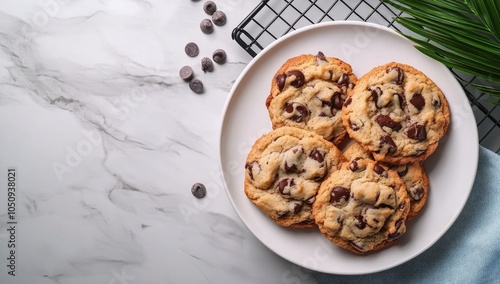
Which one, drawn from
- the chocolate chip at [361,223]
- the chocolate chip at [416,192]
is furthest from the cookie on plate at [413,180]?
the chocolate chip at [361,223]

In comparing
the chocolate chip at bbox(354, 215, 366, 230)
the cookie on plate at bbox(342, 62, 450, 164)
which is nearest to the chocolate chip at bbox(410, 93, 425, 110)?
the cookie on plate at bbox(342, 62, 450, 164)

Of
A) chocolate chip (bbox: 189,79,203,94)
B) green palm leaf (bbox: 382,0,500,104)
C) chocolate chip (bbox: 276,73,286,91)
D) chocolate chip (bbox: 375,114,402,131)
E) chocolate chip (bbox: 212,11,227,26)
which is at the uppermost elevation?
green palm leaf (bbox: 382,0,500,104)

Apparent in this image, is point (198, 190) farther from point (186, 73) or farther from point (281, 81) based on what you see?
point (281, 81)

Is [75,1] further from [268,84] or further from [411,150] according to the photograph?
[411,150]

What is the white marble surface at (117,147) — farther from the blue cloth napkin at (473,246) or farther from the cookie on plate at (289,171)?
the blue cloth napkin at (473,246)

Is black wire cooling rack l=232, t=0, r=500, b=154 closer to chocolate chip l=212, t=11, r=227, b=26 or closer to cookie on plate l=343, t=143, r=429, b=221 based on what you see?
chocolate chip l=212, t=11, r=227, b=26

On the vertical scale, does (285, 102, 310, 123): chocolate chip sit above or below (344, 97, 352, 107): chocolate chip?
below

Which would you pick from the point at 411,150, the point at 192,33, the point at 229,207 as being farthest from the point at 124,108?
the point at 411,150
